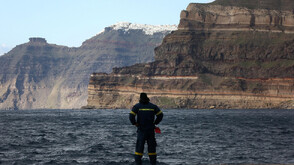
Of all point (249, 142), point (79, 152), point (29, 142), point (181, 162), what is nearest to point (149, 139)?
point (181, 162)

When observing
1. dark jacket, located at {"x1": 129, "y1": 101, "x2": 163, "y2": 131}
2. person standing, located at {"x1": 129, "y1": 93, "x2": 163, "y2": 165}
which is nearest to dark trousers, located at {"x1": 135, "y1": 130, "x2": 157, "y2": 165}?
person standing, located at {"x1": 129, "y1": 93, "x2": 163, "y2": 165}

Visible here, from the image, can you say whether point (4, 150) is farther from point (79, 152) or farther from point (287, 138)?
point (287, 138)

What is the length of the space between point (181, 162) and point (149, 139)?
37.6ft

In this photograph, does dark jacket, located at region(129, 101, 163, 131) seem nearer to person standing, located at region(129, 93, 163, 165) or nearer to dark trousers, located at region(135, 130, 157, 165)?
person standing, located at region(129, 93, 163, 165)

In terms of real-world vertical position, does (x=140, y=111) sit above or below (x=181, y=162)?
above

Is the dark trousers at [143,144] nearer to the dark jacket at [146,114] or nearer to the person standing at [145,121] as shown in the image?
the person standing at [145,121]

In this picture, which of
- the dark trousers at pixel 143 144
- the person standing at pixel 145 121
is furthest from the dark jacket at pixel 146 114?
the dark trousers at pixel 143 144

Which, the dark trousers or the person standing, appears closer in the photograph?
the person standing

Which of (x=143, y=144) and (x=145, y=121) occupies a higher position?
(x=145, y=121)

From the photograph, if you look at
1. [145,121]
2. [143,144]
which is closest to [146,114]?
[145,121]

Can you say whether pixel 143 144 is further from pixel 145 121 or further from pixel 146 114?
pixel 146 114

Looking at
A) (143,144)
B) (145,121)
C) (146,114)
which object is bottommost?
(143,144)

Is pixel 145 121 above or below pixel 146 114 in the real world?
below

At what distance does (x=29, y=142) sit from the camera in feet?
196
